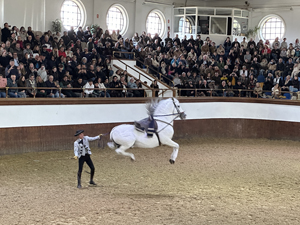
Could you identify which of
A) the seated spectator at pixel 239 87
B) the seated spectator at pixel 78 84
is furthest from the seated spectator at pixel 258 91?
the seated spectator at pixel 78 84

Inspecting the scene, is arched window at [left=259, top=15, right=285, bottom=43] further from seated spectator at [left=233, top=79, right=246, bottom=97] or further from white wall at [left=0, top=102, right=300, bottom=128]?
white wall at [left=0, top=102, right=300, bottom=128]

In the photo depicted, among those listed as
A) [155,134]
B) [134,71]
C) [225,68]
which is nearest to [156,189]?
[155,134]

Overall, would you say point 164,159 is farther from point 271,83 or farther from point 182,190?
point 271,83

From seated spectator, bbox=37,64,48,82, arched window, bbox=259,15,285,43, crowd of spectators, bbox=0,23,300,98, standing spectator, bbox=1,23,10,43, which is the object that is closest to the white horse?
crowd of spectators, bbox=0,23,300,98

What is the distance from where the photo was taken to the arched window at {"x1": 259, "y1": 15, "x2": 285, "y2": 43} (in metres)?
27.2

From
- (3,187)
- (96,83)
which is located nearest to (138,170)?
(3,187)

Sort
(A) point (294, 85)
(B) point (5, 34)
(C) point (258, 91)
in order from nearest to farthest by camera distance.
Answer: (B) point (5, 34) < (C) point (258, 91) < (A) point (294, 85)

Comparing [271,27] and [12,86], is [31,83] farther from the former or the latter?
[271,27]

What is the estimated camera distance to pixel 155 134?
32.5 ft

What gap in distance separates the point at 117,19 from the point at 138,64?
5494mm

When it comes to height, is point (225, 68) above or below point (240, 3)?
below

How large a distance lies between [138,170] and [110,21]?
600 inches

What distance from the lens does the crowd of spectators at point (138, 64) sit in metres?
14.5

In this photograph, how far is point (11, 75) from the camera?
13.1 meters
